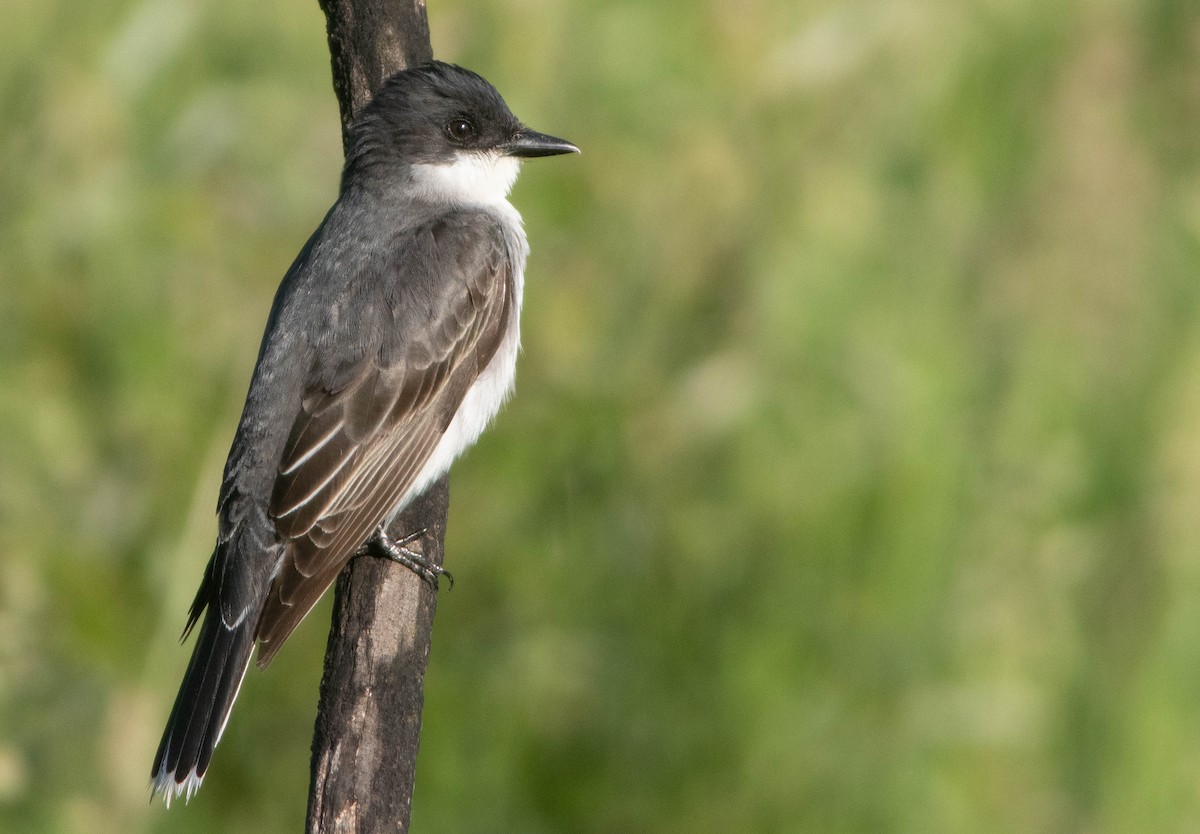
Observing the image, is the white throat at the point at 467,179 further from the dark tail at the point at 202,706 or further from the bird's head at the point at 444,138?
the dark tail at the point at 202,706

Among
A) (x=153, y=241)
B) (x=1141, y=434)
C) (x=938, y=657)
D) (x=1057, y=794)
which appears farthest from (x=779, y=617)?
(x=153, y=241)

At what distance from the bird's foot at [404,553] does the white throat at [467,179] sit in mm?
1266

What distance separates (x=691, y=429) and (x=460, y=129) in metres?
1.25

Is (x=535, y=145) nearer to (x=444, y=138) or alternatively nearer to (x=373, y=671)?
(x=444, y=138)

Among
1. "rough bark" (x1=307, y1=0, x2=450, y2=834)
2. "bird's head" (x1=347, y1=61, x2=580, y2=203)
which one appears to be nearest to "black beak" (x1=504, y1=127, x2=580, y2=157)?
"bird's head" (x1=347, y1=61, x2=580, y2=203)

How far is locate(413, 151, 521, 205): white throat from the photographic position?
4883 mm

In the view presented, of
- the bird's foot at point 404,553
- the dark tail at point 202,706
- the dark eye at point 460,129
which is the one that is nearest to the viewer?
the dark tail at point 202,706

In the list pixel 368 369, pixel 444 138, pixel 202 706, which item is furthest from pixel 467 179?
pixel 202 706

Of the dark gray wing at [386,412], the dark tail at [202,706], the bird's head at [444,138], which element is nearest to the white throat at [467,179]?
the bird's head at [444,138]

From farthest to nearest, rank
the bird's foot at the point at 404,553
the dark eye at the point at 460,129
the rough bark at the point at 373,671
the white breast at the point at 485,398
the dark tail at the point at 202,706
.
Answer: the dark eye at the point at 460,129, the white breast at the point at 485,398, the bird's foot at the point at 404,553, the dark tail at the point at 202,706, the rough bark at the point at 373,671

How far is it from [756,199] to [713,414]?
0.84 metres

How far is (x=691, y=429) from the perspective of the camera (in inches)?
194

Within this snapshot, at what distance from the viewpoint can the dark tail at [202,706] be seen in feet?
12.2

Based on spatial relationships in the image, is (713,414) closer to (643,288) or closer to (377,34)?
(643,288)
